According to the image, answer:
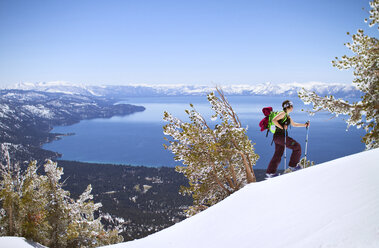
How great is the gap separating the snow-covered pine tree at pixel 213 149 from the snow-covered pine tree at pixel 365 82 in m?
4.53

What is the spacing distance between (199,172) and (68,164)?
194m

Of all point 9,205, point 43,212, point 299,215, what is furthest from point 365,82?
point 9,205

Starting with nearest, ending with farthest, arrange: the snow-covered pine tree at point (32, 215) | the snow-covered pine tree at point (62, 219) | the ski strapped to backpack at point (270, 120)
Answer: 1. the ski strapped to backpack at point (270, 120)
2. the snow-covered pine tree at point (32, 215)
3. the snow-covered pine tree at point (62, 219)

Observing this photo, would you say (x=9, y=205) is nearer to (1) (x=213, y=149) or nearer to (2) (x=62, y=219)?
(2) (x=62, y=219)

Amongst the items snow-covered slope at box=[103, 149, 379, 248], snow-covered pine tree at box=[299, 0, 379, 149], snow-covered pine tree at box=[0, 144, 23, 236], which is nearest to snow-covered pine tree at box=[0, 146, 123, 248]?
snow-covered pine tree at box=[0, 144, 23, 236]

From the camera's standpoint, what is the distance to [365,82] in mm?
9867

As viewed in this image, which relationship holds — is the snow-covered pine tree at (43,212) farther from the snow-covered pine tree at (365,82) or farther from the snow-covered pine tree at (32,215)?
the snow-covered pine tree at (365,82)

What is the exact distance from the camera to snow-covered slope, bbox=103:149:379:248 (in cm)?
262

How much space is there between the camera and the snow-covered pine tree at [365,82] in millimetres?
9320

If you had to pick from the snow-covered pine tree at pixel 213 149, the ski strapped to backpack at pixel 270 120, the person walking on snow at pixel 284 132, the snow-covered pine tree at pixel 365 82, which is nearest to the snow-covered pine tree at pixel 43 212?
the snow-covered pine tree at pixel 213 149

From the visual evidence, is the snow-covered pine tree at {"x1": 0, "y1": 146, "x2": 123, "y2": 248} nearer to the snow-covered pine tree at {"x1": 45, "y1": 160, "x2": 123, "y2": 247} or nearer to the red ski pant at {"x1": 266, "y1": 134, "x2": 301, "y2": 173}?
the snow-covered pine tree at {"x1": 45, "y1": 160, "x2": 123, "y2": 247}

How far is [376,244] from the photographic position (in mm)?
2027

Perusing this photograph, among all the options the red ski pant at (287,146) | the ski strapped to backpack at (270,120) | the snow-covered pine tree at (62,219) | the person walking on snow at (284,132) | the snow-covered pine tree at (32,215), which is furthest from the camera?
the snow-covered pine tree at (62,219)

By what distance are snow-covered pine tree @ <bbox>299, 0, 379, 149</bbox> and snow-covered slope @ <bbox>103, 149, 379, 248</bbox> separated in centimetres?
573
